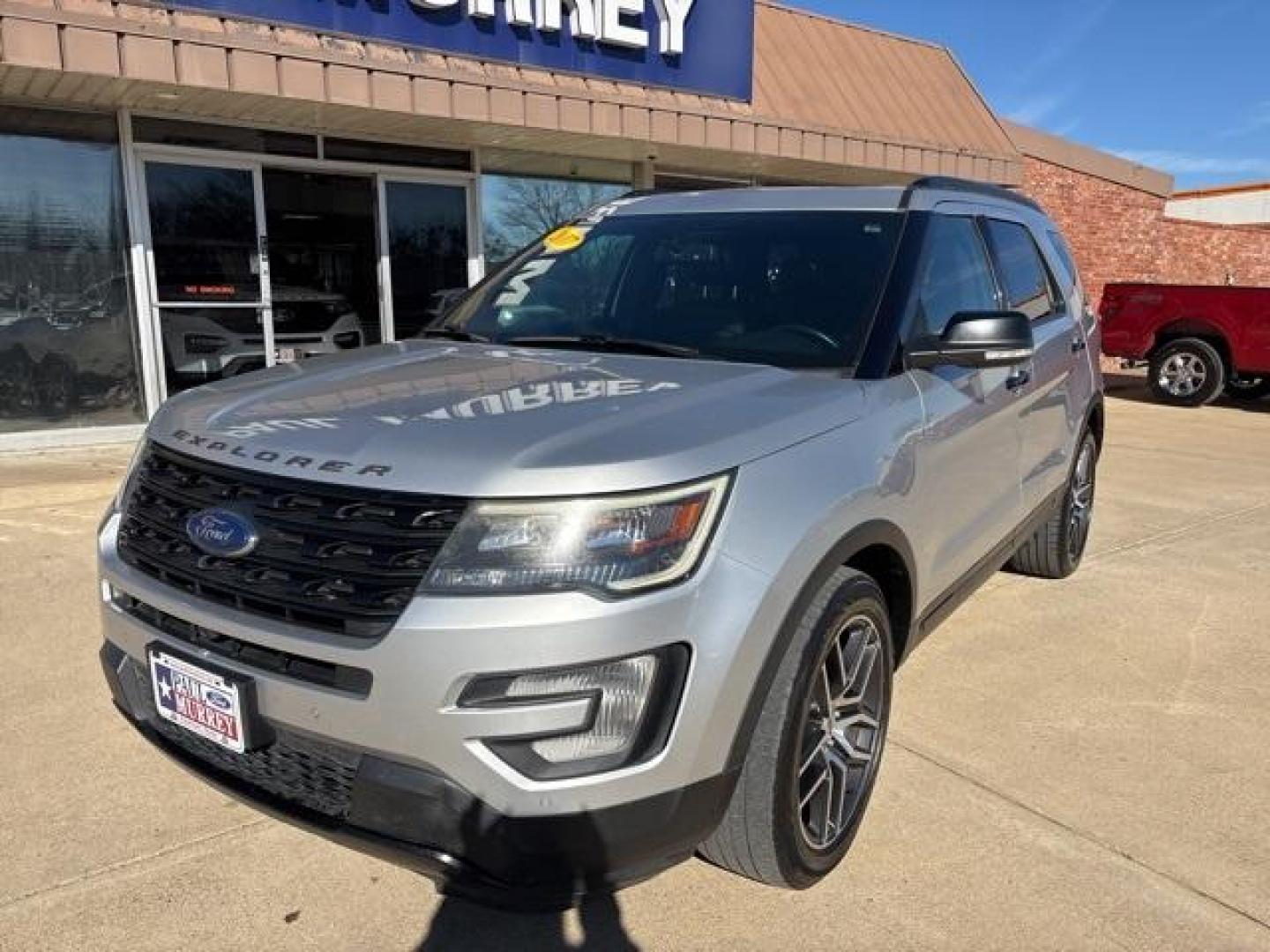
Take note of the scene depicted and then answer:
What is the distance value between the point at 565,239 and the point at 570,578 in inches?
87.4

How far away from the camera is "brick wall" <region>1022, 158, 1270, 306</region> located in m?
15.5

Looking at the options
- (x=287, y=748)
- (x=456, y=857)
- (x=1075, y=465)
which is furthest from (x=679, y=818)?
(x=1075, y=465)

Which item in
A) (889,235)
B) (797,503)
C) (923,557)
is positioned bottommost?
(923,557)

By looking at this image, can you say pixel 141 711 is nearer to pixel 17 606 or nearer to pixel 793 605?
pixel 793 605

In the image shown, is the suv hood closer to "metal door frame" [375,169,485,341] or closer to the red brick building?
"metal door frame" [375,169,485,341]

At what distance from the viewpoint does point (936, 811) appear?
286 centimetres

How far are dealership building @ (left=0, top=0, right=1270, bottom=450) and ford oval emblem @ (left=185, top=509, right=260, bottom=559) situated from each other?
5799mm

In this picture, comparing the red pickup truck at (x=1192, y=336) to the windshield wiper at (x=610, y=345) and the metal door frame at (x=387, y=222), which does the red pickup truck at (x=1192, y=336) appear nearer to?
the metal door frame at (x=387, y=222)

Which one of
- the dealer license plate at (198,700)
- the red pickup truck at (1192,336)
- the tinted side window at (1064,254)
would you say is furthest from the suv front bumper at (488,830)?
the red pickup truck at (1192,336)

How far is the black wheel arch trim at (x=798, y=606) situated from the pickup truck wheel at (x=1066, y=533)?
2.38m

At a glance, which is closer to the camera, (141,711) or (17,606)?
(141,711)

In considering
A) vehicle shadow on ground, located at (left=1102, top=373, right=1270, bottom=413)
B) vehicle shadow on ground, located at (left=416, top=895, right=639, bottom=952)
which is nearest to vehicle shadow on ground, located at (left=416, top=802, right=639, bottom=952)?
vehicle shadow on ground, located at (left=416, top=895, right=639, bottom=952)

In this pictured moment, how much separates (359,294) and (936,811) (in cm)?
837

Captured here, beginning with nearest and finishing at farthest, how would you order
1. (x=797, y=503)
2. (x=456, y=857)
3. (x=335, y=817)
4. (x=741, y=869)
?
(x=456, y=857) < (x=335, y=817) < (x=797, y=503) < (x=741, y=869)
